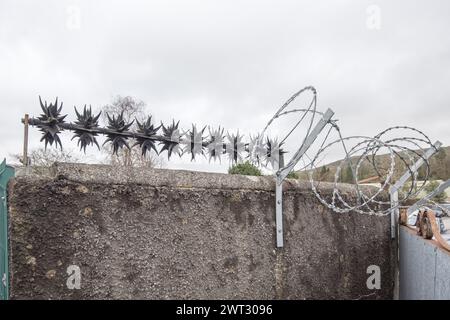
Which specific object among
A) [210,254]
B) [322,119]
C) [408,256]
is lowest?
[408,256]

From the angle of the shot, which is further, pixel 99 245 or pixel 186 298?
pixel 186 298

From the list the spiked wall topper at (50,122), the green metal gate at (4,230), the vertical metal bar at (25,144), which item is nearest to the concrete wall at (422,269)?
the green metal gate at (4,230)

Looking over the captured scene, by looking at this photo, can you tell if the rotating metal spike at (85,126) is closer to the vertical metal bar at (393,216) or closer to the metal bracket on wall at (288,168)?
the metal bracket on wall at (288,168)

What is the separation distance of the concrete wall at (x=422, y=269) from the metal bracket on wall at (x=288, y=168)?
3.59 ft

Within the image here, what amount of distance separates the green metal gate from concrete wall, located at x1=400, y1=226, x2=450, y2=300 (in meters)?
2.53

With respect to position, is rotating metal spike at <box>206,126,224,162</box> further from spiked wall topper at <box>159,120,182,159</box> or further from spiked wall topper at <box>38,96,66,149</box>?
spiked wall topper at <box>38,96,66,149</box>

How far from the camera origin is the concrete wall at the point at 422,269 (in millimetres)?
2535

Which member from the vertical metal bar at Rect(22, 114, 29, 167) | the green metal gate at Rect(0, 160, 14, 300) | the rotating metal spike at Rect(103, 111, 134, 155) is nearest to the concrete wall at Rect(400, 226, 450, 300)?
the green metal gate at Rect(0, 160, 14, 300)

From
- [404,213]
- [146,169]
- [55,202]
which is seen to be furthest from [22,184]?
[404,213]

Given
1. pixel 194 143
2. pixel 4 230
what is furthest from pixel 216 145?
pixel 4 230

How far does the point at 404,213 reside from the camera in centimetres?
416

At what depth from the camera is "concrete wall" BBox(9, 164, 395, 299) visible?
181 cm
